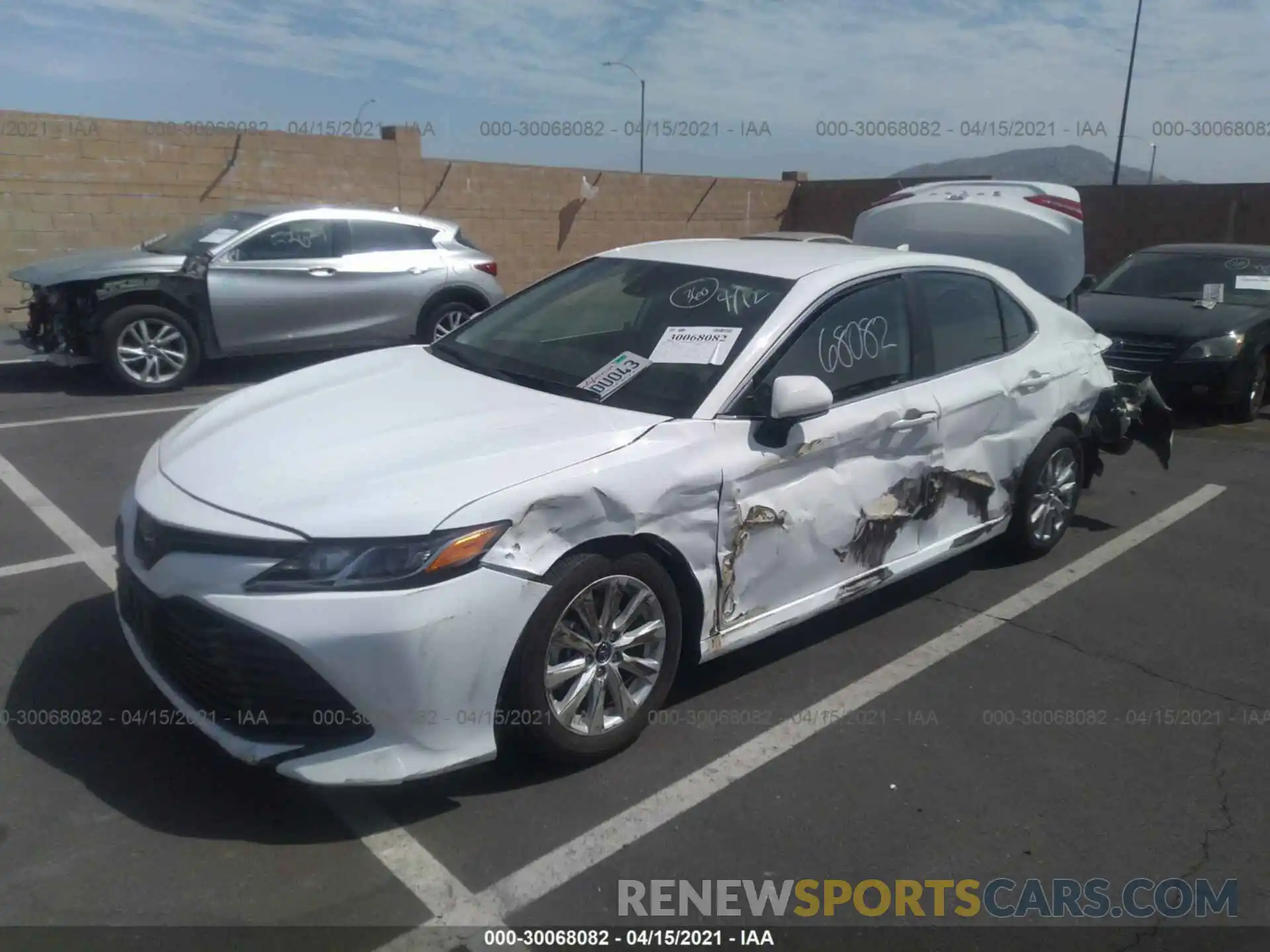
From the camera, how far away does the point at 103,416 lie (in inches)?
317

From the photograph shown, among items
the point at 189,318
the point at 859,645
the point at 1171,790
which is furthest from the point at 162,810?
the point at 189,318

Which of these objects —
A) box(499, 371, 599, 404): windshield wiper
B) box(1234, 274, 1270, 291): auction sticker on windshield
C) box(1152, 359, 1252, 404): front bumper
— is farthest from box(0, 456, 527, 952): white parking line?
box(1234, 274, 1270, 291): auction sticker on windshield

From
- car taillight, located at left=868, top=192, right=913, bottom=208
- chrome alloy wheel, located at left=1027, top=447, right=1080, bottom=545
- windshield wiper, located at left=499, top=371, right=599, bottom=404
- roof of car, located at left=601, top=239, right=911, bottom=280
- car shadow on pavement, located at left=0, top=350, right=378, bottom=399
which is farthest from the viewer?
car shadow on pavement, located at left=0, top=350, right=378, bottom=399

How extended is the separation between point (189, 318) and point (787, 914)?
7.96 m

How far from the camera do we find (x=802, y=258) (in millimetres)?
4672

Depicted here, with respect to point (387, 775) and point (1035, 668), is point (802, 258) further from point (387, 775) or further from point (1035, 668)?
point (387, 775)

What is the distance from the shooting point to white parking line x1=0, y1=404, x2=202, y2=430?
776 cm

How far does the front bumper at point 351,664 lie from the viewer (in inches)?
115

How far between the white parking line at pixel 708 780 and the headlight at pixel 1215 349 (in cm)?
452

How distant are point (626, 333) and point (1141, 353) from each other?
6.65m

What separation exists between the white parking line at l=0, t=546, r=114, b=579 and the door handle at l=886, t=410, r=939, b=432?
3.70 meters

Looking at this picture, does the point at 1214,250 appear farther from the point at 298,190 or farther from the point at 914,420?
the point at 298,190

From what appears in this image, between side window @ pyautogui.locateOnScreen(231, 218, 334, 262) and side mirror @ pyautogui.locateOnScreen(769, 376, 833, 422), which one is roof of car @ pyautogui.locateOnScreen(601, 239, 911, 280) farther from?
side window @ pyautogui.locateOnScreen(231, 218, 334, 262)

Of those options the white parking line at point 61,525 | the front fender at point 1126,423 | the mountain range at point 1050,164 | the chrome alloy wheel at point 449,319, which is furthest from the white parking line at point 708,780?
the mountain range at point 1050,164
